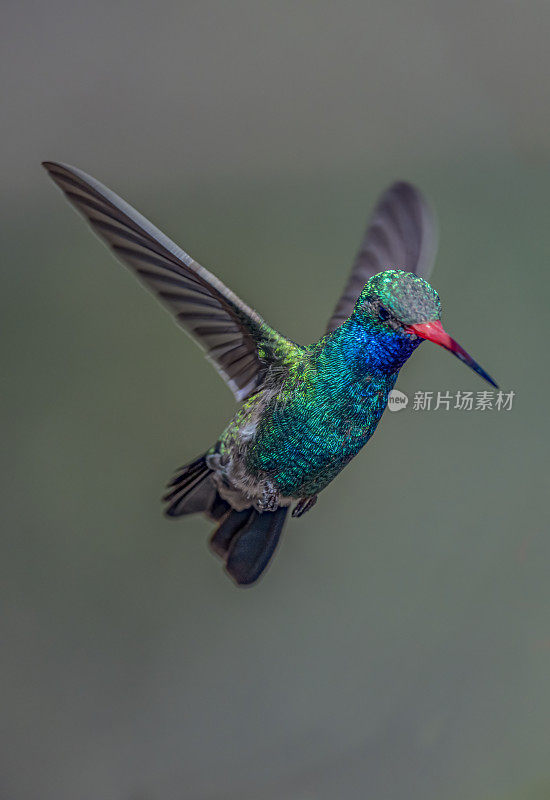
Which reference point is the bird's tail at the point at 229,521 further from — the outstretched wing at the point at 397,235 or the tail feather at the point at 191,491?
the outstretched wing at the point at 397,235

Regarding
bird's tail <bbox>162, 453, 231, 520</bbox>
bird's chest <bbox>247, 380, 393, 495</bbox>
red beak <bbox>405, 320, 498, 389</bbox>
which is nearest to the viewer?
red beak <bbox>405, 320, 498, 389</bbox>

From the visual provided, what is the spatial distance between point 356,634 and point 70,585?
1.35ft

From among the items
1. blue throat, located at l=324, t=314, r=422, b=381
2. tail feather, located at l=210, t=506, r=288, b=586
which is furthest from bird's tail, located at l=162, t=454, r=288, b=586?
blue throat, located at l=324, t=314, r=422, b=381

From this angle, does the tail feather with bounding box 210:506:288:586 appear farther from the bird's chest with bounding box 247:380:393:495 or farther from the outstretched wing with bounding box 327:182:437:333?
the outstretched wing with bounding box 327:182:437:333

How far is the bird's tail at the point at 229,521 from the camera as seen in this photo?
46 centimetres

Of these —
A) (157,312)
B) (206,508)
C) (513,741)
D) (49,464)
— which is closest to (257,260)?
(157,312)

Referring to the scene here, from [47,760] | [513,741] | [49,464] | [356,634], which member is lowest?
[513,741]

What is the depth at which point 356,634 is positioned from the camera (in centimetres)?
109

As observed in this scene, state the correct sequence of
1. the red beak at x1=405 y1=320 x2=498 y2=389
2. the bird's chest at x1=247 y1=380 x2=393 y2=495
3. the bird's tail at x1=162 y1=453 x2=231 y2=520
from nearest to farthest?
the red beak at x1=405 y1=320 x2=498 y2=389 → the bird's chest at x1=247 y1=380 x2=393 y2=495 → the bird's tail at x1=162 y1=453 x2=231 y2=520

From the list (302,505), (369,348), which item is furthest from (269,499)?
(369,348)

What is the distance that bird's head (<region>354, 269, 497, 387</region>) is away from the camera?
312mm

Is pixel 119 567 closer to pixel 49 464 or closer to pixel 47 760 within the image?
pixel 49 464

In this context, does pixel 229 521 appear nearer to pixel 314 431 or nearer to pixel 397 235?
pixel 314 431

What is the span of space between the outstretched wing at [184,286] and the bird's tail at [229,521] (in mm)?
→ 69
